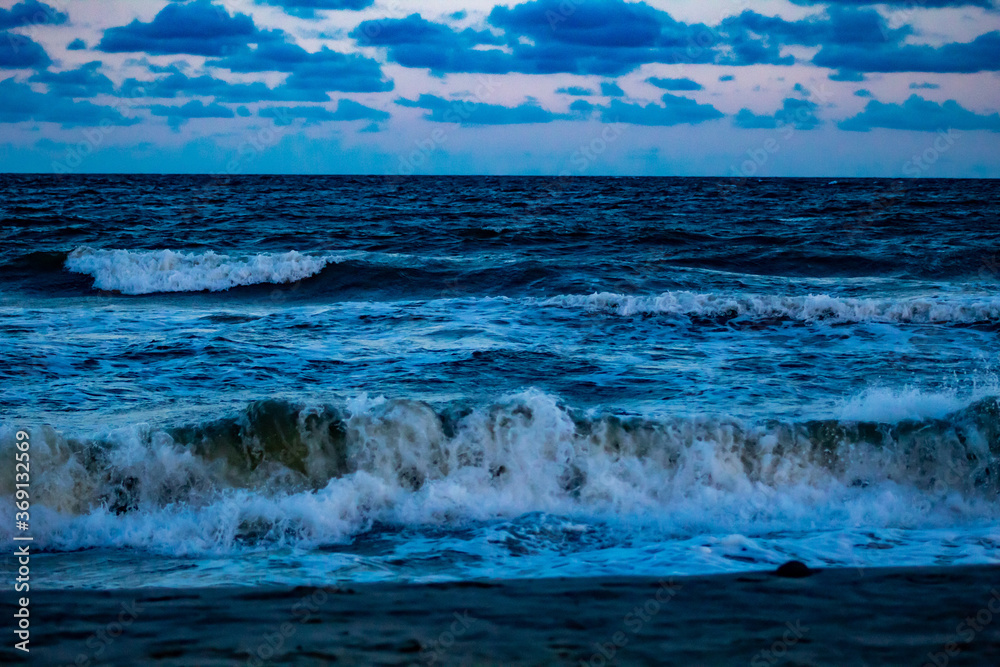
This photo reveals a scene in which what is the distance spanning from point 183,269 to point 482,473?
509 inches

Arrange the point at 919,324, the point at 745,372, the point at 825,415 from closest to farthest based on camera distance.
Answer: the point at 825,415
the point at 745,372
the point at 919,324

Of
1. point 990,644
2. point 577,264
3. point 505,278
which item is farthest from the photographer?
point 577,264

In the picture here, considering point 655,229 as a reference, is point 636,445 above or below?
below

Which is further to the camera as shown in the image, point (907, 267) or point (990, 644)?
point (907, 267)

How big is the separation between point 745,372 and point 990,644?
5669mm

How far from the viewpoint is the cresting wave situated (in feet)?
18.9

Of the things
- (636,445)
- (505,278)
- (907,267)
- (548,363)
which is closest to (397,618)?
(636,445)

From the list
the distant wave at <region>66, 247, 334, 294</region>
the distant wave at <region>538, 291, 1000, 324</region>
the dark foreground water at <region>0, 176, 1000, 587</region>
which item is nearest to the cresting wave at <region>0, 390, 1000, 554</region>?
the dark foreground water at <region>0, 176, 1000, 587</region>

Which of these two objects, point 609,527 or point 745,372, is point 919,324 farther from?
point 609,527

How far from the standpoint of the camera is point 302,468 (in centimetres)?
670

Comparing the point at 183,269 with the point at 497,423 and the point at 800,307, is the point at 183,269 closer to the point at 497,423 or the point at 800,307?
the point at 800,307

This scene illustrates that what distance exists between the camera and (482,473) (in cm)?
662

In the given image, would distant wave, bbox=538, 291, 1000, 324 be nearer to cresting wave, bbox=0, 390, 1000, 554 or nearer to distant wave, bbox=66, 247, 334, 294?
cresting wave, bbox=0, 390, 1000, 554

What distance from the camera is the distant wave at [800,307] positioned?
1262cm
